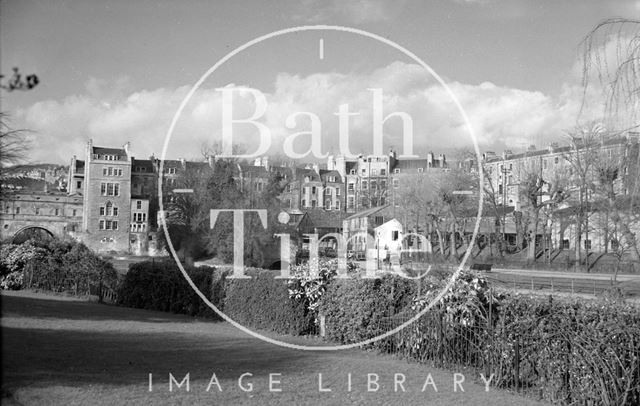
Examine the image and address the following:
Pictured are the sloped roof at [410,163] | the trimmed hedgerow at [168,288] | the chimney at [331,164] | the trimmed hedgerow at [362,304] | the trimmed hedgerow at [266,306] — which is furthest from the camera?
the chimney at [331,164]

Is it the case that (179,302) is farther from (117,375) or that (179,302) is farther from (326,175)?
(326,175)

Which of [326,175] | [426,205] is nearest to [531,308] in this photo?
[426,205]

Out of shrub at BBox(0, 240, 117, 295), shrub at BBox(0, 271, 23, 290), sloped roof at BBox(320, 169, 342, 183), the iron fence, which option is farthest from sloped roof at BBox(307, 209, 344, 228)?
the iron fence

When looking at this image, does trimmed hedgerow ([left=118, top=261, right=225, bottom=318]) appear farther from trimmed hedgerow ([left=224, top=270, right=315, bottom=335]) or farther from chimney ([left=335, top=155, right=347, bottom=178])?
chimney ([left=335, top=155, right=347, bottom=178])

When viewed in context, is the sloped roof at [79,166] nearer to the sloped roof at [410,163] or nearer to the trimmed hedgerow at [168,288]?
the sloped roof at [410,163]

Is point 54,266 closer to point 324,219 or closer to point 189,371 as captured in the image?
point 189,371

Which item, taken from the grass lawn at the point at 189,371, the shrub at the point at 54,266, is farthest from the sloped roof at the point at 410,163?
the grass lawn at the point at 189,371

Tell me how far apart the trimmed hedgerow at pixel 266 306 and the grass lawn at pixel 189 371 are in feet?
4.11

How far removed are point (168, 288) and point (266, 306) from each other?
7469mm

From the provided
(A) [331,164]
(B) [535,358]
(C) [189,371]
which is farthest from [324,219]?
(B) [535,358]

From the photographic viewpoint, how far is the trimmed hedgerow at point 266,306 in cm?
1694

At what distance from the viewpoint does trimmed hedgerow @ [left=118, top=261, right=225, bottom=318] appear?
2164 centimetres

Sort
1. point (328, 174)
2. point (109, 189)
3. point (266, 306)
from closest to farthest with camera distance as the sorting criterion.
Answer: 1. point (266, 306)
2. point (109, 189)
3. point (328, 174)

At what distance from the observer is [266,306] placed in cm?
1802
